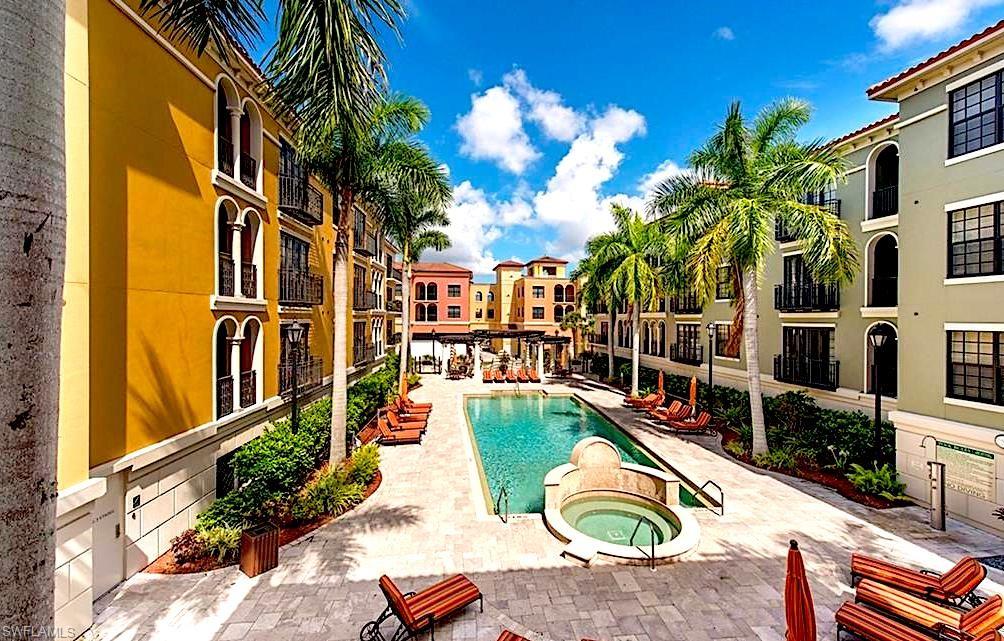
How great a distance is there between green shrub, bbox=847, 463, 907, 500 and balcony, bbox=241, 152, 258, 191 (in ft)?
62.6

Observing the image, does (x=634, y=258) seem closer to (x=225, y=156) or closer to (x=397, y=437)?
(x=397, y=437)

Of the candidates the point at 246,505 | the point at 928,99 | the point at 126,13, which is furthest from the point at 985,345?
the point at 126,13

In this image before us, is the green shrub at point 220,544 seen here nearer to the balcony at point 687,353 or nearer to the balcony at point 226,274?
the balcony at point 226,274

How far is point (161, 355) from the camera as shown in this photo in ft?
29.8

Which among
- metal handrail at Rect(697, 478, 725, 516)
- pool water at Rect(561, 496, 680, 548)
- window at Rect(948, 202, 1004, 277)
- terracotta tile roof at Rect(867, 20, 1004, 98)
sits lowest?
pool water at Rect(561, 496, 680, 548)

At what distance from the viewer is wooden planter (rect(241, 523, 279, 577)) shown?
26.8 feet

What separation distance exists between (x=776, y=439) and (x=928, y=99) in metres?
11.5

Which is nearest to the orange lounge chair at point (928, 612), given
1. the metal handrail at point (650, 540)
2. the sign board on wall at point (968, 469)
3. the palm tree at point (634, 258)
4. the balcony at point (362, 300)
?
the metal handrail at point (650, 540)

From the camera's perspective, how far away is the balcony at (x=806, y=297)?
17594 millimetres

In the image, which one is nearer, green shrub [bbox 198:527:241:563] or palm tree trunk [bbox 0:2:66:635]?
palm tree trunk [bbox 0:2:66:635]

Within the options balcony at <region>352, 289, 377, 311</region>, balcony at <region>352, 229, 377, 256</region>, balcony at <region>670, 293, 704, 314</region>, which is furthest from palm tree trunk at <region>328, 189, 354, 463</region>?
balcony at <region>670, 293, 704, 314</region>

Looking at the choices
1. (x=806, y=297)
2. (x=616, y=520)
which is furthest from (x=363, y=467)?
(x=806, y=297)

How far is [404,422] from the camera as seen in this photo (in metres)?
19.0

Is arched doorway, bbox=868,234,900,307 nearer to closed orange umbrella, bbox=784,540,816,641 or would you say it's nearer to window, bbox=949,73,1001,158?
window, bbox=949,73,1001,158
